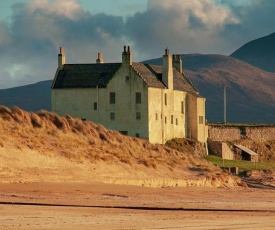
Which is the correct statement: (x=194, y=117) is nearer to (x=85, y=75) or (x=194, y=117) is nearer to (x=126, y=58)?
(x=126, y=58)

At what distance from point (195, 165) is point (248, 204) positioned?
16.9 m

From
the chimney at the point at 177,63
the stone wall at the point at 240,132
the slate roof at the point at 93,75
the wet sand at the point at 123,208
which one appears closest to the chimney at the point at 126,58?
the slate roof at the point at 93,75

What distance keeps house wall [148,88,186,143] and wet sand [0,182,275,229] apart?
33.9 metres

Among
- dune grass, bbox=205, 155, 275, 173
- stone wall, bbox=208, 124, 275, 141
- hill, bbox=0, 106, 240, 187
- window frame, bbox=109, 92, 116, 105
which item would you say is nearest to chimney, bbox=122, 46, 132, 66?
window frame, bbox=109, 92, 116, 105

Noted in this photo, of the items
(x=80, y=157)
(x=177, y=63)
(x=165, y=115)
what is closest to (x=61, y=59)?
(x=165, y=115)

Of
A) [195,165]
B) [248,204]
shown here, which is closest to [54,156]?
[248,204]

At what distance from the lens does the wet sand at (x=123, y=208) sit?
30531 mm

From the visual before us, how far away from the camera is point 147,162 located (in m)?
52.7

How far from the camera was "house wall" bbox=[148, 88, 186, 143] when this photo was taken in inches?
3204

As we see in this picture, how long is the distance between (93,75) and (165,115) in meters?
6.02

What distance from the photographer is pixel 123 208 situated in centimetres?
3534

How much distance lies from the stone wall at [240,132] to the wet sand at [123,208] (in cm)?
4796

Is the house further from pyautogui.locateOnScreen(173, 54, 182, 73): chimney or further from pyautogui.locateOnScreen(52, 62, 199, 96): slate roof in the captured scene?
pyautogui.locateOnScreen(173, 54, 182, 73): chimney

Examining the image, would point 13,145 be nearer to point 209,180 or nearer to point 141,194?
point 141,194
